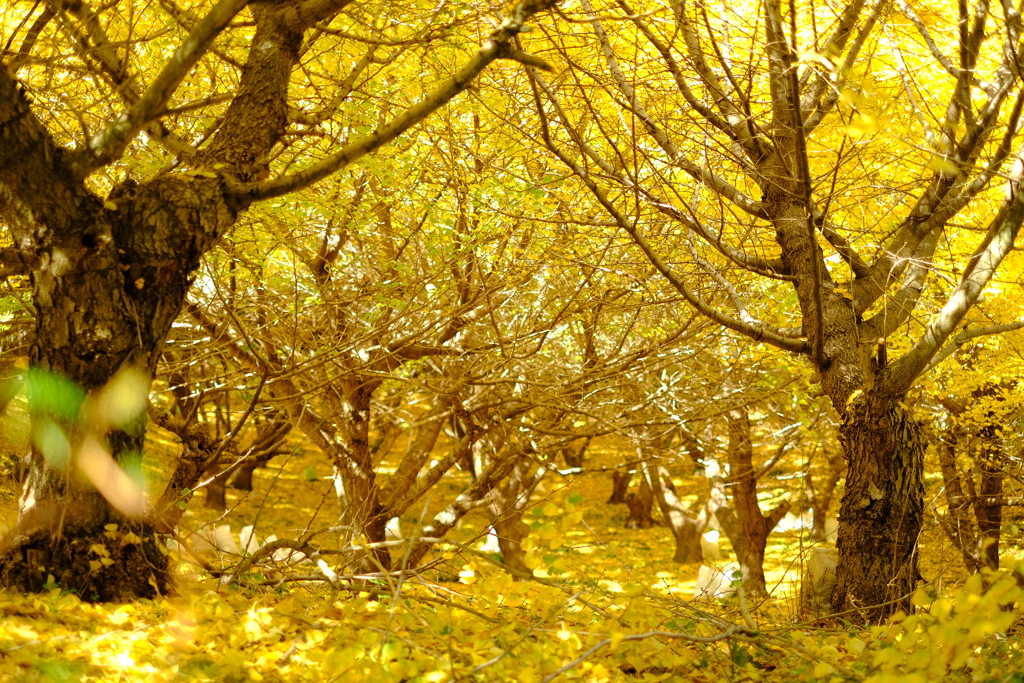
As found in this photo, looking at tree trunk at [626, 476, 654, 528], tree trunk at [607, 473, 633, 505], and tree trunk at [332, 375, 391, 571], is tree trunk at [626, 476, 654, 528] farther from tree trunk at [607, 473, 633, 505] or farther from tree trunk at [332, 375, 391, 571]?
tree trunk at [332, 375, 391, 571]

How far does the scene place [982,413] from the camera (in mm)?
7863

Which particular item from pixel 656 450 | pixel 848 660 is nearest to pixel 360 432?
pixel 656 450

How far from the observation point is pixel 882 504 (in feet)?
16.3

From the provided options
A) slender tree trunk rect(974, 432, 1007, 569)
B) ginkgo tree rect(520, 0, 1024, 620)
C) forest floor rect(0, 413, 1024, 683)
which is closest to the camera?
forest floor rect(0, 413, 1024, 683)

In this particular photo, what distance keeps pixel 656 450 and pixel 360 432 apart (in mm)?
2864

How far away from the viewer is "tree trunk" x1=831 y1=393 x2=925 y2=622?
4.98 meters

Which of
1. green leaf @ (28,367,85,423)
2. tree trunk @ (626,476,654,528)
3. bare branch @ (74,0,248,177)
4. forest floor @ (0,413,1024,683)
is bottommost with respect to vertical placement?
tree trunk @ (626,476,654,528)

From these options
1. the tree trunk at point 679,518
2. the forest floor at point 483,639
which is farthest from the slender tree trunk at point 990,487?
the tree trunk at point 679,518

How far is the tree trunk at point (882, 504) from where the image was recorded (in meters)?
4.98

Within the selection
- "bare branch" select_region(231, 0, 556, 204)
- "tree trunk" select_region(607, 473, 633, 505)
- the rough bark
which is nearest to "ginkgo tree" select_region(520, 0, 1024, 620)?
"bare branch" select_region(231, 0, 556, 204)

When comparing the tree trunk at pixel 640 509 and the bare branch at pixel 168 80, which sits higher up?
the bare branch at pixel 168 80

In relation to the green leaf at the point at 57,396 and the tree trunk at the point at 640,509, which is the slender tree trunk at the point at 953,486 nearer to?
the green leaf at the point at 57,396

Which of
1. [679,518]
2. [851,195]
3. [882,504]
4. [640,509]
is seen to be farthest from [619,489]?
[882,504]

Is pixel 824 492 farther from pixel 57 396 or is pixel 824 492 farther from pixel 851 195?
pixel 57 396
